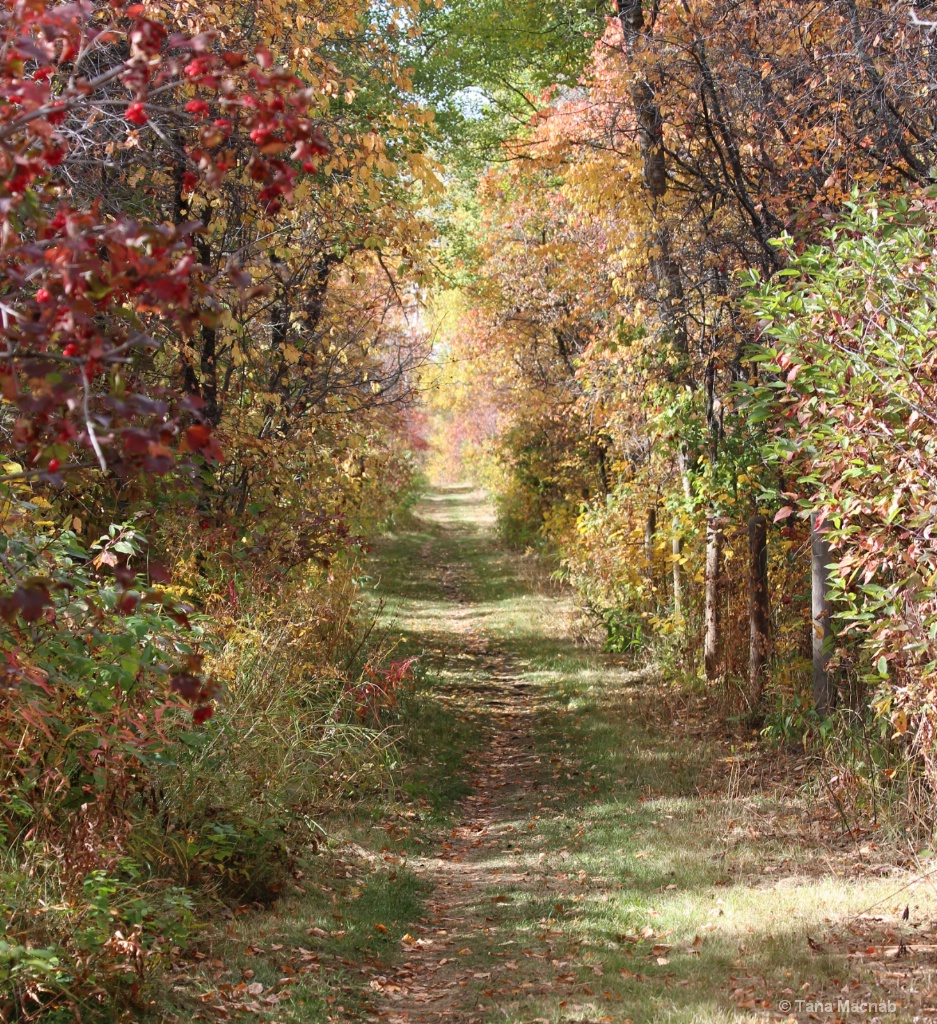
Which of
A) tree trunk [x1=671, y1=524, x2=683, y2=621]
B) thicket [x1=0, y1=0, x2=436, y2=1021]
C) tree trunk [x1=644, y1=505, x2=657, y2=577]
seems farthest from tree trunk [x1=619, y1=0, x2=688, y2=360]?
tree trunk [x1=644, y1=505, x2=657, y2=577]

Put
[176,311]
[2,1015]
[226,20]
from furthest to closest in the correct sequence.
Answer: [226,20], [2,1015], [176,311]

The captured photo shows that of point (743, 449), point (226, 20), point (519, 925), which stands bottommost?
point (519, 925)

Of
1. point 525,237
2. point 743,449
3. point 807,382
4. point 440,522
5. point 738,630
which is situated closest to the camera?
point 807,382

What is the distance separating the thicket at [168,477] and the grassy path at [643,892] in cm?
111

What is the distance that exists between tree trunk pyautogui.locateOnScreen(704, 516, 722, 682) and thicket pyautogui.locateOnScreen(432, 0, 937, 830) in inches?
1.2

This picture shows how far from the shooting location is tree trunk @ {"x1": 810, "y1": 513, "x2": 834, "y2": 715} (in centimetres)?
740

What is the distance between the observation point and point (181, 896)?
15.3 ft

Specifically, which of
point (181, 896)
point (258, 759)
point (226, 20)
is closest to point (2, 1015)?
point (181, 896)

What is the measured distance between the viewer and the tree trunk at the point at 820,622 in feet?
24.3

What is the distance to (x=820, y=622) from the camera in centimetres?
741

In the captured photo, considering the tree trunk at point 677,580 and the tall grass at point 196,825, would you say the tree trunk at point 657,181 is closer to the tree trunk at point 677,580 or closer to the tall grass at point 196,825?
the tree trunk at point 677,580

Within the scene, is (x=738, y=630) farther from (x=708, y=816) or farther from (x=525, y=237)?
(x=525, y=237)

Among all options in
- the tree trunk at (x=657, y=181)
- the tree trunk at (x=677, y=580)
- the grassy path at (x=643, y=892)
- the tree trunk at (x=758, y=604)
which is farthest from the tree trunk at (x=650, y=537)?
the tree trunk at (x=758, y=604)

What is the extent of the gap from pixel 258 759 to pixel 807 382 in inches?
161
